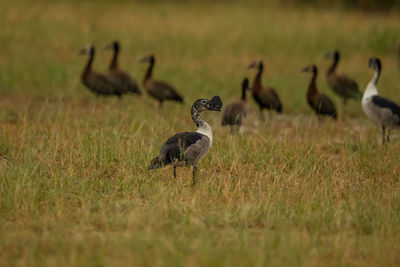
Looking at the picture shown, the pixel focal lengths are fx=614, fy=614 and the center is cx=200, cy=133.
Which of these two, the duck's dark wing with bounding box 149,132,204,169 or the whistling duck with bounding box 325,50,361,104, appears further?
the whistling duck with bounding box 325,50,361,104

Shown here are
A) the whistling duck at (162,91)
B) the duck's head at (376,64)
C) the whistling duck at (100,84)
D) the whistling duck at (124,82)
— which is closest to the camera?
the duck's head at (376,64)

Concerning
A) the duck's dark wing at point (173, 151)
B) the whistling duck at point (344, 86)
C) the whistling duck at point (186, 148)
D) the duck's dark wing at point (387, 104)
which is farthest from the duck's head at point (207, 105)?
the whistling duck at point (344, 86)

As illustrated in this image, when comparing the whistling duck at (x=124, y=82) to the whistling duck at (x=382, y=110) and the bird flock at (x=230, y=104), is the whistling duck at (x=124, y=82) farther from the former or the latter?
the whistling duck at (x=382, y=110)

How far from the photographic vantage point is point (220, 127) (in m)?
10.8

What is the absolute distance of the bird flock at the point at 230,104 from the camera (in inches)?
253

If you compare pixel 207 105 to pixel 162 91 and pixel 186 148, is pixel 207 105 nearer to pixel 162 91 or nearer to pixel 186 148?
pixel 186 148

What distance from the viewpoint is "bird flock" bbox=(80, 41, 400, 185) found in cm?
643

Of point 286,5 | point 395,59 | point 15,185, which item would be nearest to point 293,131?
point 15,185

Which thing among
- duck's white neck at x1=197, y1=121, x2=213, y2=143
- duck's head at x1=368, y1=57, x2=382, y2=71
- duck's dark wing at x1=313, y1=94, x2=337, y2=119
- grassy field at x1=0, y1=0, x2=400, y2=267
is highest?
duck's head at x1=368, y1=57, x2=382, y2=71

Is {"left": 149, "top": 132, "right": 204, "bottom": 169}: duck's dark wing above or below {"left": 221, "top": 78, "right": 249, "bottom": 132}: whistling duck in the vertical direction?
below

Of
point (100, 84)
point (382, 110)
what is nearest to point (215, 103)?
point (382, 110)

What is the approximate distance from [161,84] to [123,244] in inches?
298

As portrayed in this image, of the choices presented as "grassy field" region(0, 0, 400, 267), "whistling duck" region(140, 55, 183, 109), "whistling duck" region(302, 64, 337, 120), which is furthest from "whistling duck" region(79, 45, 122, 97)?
"whistling duck" region(302, 64, 337, 120)

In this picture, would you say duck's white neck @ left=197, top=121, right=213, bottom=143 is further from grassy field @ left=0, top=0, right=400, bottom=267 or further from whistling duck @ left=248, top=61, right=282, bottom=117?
whistling duck @ left=248, top=61, right=282, bottom=117
